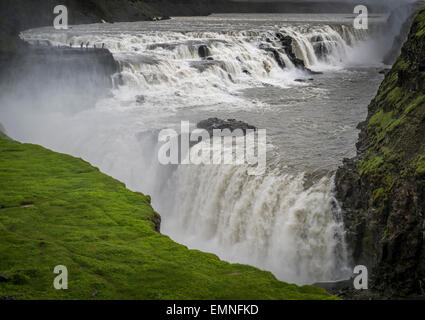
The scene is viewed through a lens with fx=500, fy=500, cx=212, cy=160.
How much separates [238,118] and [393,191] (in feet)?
51.9

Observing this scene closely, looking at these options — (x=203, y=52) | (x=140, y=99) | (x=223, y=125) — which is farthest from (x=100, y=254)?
(x=203, y=52)

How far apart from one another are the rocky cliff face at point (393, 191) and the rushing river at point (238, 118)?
888 millimetres

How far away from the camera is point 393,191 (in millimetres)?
16016

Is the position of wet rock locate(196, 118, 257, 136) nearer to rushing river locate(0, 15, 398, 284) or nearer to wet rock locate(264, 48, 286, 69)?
rushing river locate(0, 15, 398, 284)

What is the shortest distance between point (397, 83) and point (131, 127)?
14.8m

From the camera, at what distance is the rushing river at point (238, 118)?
18.9 metres

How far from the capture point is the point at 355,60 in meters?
58.8

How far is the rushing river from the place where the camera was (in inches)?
744

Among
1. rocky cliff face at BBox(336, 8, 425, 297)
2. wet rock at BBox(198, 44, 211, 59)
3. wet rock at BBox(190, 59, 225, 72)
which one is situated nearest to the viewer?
rocky cliff face at BBox(336, 8, 425, 297)

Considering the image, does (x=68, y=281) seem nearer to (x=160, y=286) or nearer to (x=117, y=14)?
(x=160, y=286)

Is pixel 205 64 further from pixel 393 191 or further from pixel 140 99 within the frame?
pixel 393 191

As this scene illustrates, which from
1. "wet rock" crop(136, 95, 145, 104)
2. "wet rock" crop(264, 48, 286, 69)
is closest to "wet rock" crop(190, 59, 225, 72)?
"wet rock" crop(264, 48, 286, 69)

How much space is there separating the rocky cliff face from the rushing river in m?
0.89
